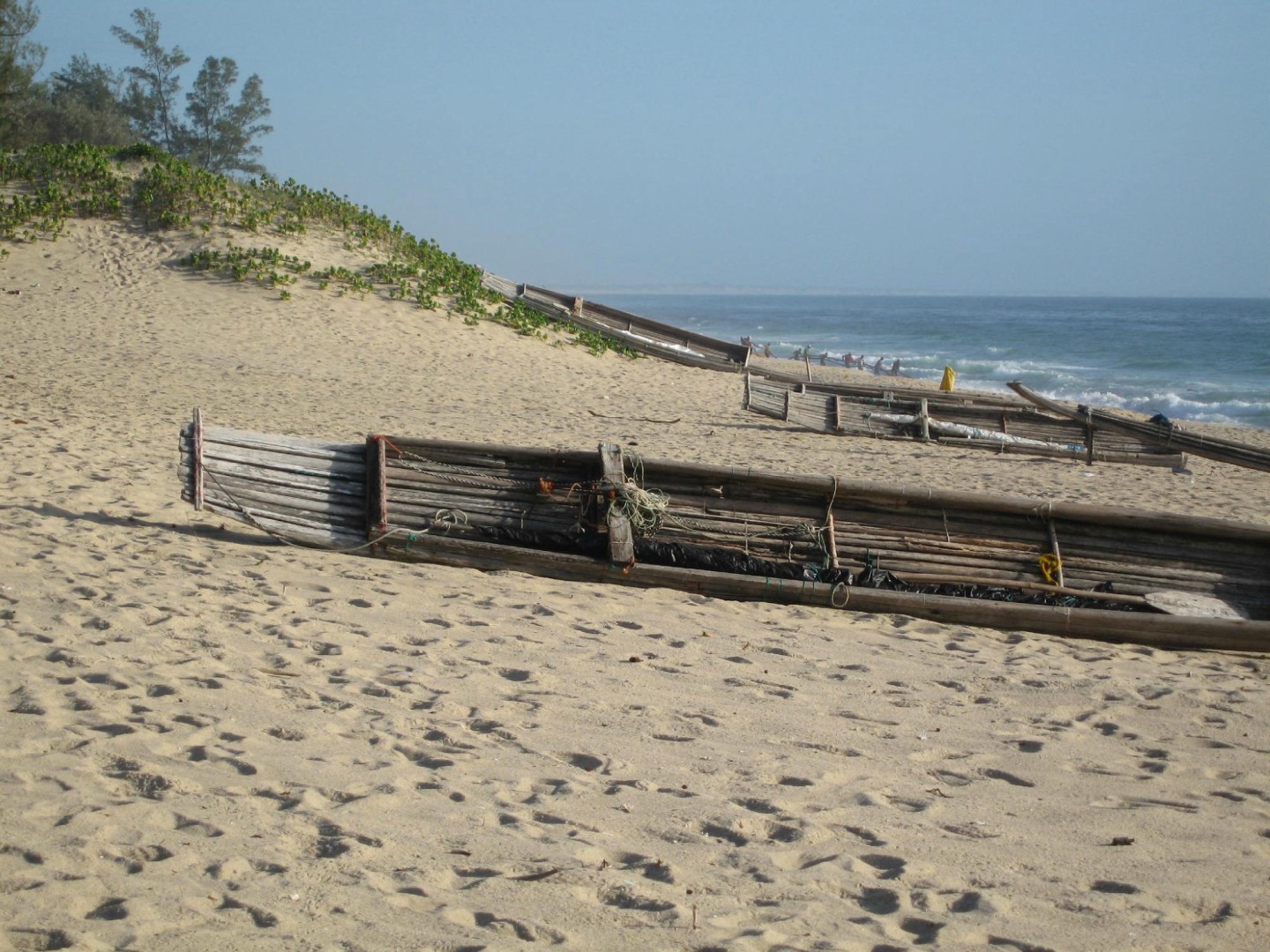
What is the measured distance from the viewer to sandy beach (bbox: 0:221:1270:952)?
2.84 metres

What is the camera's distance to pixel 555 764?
12.4 ft

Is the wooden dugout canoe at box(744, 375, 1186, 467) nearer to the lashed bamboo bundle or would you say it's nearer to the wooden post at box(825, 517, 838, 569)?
the wooden post at box(825, 517, 838, 569)

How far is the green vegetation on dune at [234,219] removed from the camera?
1855cm

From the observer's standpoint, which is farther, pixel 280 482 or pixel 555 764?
pixel 280 482

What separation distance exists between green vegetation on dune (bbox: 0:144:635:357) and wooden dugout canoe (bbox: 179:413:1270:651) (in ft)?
40.3

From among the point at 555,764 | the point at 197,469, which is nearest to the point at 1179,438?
the point at 197,469

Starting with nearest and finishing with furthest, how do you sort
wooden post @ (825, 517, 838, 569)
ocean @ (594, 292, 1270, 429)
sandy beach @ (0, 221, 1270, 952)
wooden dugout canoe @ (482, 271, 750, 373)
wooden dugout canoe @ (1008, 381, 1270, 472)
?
sandy beach @ (0, 221, 1270, 952) → wooden post @ (825, 517, 838, 569) → wooden dugout canoe @ (1008, 381, 1270, 472) → wooden dugout canoe @ (482, 271, 750, 373) → ocean @ (594, 292, 1270, 429)

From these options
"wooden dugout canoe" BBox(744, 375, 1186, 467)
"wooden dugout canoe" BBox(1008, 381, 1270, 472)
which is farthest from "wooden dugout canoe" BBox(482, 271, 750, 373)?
"wooden dugout canoe" BBox(1008, 381, 1270, 472)

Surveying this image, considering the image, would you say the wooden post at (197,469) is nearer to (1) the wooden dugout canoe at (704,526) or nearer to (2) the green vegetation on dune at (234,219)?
(1) the wooden dugout canoe at (704,526)

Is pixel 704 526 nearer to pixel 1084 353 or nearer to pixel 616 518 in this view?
pixel 616 518

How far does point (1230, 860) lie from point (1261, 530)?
376 centimetres

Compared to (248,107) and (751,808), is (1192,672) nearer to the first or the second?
(751,808)

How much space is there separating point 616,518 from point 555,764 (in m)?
2.71

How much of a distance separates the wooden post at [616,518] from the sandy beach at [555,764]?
21cm
